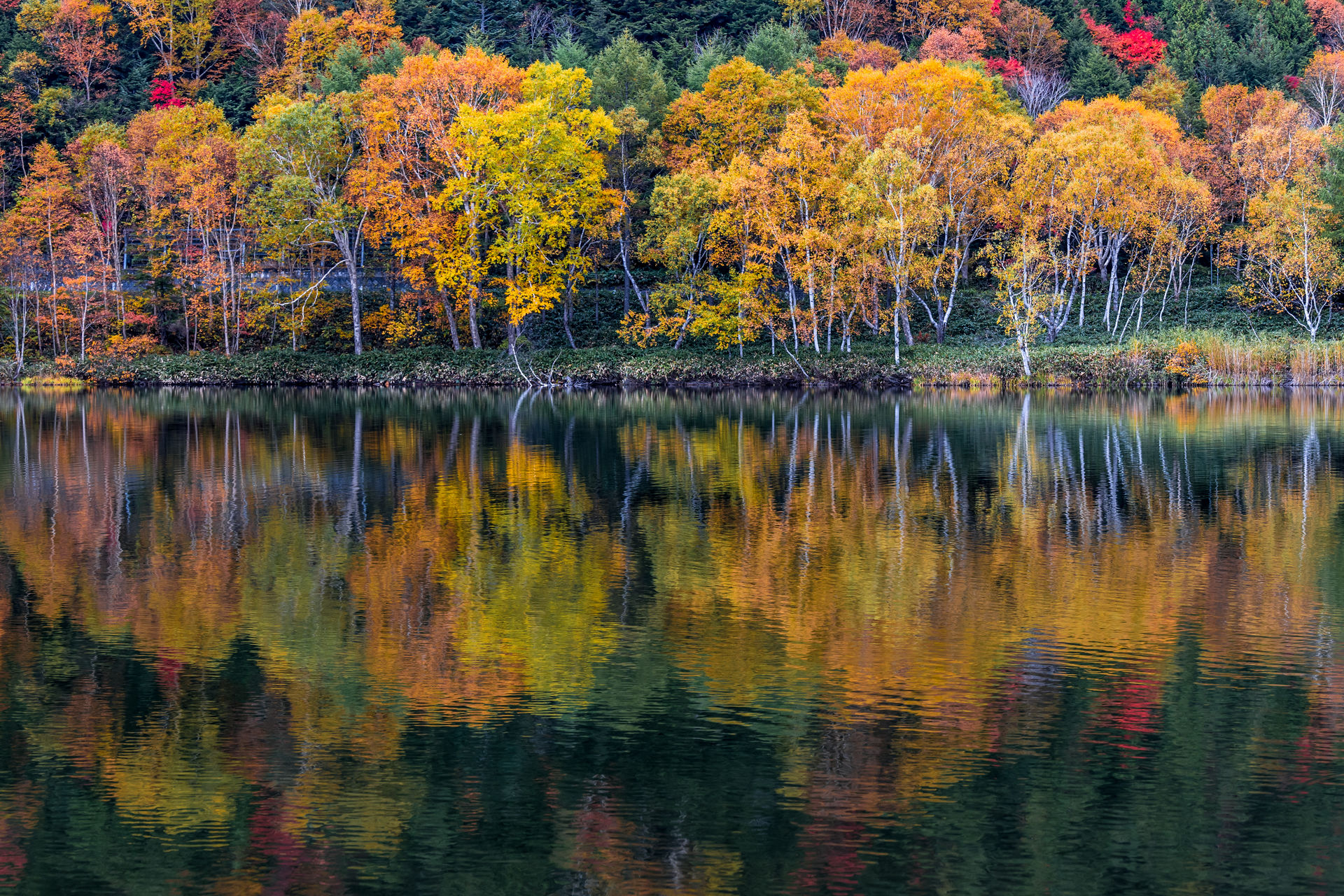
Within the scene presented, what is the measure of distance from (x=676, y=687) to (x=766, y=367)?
47434 mm

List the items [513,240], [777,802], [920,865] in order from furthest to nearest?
[513,240] < [777,802] < [920,865]

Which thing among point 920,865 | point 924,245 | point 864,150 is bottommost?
point 920,865

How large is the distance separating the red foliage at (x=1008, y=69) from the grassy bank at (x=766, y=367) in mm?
39058

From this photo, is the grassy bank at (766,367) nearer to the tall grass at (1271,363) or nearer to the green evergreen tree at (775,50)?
the tall grass at (1271,363)

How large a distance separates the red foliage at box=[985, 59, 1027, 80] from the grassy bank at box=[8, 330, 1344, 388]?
39.1 m

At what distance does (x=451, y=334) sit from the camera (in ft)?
209

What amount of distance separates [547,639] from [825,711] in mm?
3555

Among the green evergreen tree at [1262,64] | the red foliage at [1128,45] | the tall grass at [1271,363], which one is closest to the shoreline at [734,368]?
the tall grass at [1271,363]

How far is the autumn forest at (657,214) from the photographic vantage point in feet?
189

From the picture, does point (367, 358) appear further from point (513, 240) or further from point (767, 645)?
point (767, 645)

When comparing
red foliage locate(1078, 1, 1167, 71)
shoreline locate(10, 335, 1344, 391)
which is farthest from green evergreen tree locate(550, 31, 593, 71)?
red foliage locate(1078, 1, 1167, 71)

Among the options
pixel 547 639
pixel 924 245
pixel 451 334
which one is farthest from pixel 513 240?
pixel 547 639

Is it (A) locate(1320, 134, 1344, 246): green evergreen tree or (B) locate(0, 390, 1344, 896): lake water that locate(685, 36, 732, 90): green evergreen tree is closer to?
(A) locate(1320, 134, 1344, 246): green evergreen tree

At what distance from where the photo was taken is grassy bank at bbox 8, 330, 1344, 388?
170 ft
